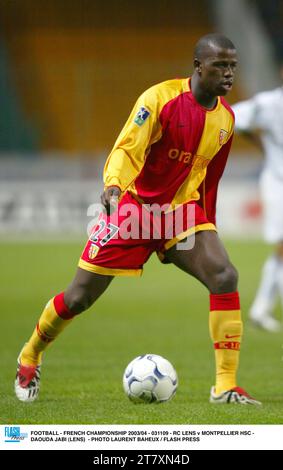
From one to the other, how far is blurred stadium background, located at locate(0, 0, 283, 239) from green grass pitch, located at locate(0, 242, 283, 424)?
167 inches

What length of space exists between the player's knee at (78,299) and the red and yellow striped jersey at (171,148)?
2.24 ft

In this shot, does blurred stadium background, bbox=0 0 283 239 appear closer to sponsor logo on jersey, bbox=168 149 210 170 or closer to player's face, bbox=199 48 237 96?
sponsor logo on jersey, bbox=168 149 210 170

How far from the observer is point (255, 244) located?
20578 millimetres

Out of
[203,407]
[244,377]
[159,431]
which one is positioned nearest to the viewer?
[159,431]

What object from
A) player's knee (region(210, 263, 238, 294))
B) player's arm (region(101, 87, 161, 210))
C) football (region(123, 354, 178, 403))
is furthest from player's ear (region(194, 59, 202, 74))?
football (region(123, 354, 178, 403))

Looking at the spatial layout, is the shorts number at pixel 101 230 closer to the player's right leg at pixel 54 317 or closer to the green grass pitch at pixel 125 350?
the player's right leg at pixel 54 317

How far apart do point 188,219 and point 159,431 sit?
1.56 meters

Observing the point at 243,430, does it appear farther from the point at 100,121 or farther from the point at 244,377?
the point at 100,121

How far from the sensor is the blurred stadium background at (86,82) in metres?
21.5

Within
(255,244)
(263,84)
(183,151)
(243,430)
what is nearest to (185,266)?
(183,151)

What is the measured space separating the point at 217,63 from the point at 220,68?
34 millimetres

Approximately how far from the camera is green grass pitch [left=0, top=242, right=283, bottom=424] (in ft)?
19.3

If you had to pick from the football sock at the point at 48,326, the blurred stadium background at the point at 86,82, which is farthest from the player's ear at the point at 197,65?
the blurred stadium background at the point at 86,82

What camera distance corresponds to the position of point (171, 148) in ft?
20.5
